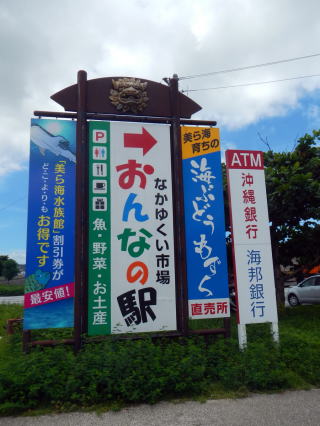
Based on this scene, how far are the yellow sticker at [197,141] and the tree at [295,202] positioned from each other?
3.46 m

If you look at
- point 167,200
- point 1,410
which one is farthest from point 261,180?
point 1,410

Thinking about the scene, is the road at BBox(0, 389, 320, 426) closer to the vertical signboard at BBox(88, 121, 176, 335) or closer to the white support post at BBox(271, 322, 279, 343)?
the white support post at BBox(271, 322, 279, 343)

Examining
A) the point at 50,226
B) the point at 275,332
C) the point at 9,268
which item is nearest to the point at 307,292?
the point at 275,332

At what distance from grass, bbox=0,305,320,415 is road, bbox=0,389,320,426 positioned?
0.13 metres

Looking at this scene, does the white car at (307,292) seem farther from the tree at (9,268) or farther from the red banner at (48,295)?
the tree at (9,268)

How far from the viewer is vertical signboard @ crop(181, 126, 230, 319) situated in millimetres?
5816

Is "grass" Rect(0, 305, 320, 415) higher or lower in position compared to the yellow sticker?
lower

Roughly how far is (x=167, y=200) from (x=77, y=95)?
247 centimetres

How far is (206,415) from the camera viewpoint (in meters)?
3.79

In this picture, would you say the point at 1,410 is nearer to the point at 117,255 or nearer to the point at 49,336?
the point at 49,336

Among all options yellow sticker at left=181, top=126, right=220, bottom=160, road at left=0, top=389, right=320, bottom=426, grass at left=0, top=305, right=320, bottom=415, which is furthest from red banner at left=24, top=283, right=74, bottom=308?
yellow sticker at left=181, top=126, right=220, bottom=160

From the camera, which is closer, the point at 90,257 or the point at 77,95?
the point at 90,257

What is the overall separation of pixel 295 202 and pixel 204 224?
14.6ft

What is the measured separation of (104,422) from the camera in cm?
363
